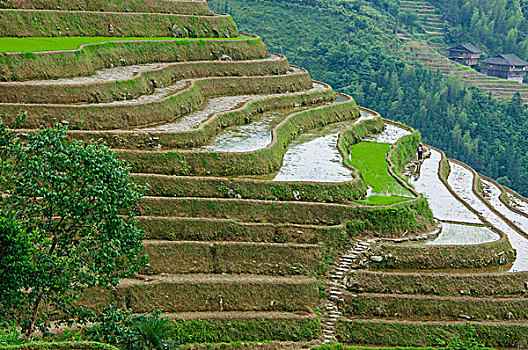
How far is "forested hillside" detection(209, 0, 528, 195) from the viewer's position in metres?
68.2


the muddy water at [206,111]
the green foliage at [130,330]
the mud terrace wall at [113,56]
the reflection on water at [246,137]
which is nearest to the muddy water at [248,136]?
the reflection on water at [246,137]

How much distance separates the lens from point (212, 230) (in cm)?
2014

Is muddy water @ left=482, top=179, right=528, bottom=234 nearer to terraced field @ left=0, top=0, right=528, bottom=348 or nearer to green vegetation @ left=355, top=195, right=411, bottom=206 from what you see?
terraced field @ left=0, top=0, right=528, bottom=348

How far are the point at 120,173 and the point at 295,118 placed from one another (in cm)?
1653

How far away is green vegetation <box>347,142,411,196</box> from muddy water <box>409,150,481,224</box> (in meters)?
1.89

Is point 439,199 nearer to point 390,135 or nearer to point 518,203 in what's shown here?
point 518,203

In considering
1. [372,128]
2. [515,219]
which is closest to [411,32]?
[372,128]

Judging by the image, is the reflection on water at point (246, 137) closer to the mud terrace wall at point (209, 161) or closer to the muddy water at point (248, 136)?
the muddy water at point (248, 136)

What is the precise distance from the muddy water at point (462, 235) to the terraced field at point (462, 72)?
64047 mm

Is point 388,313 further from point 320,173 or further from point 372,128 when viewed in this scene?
point 372,128

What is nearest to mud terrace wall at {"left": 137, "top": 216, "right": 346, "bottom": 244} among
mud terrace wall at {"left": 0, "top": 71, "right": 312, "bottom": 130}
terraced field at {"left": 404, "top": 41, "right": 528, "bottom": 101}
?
mud terrace wall at {"left": 0, "top": 71, "right": 312, "bottom": 130}

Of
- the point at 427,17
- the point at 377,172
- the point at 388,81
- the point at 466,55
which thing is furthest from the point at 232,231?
the point at 427,17

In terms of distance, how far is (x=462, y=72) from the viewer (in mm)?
89438

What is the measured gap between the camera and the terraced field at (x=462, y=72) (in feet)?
275
